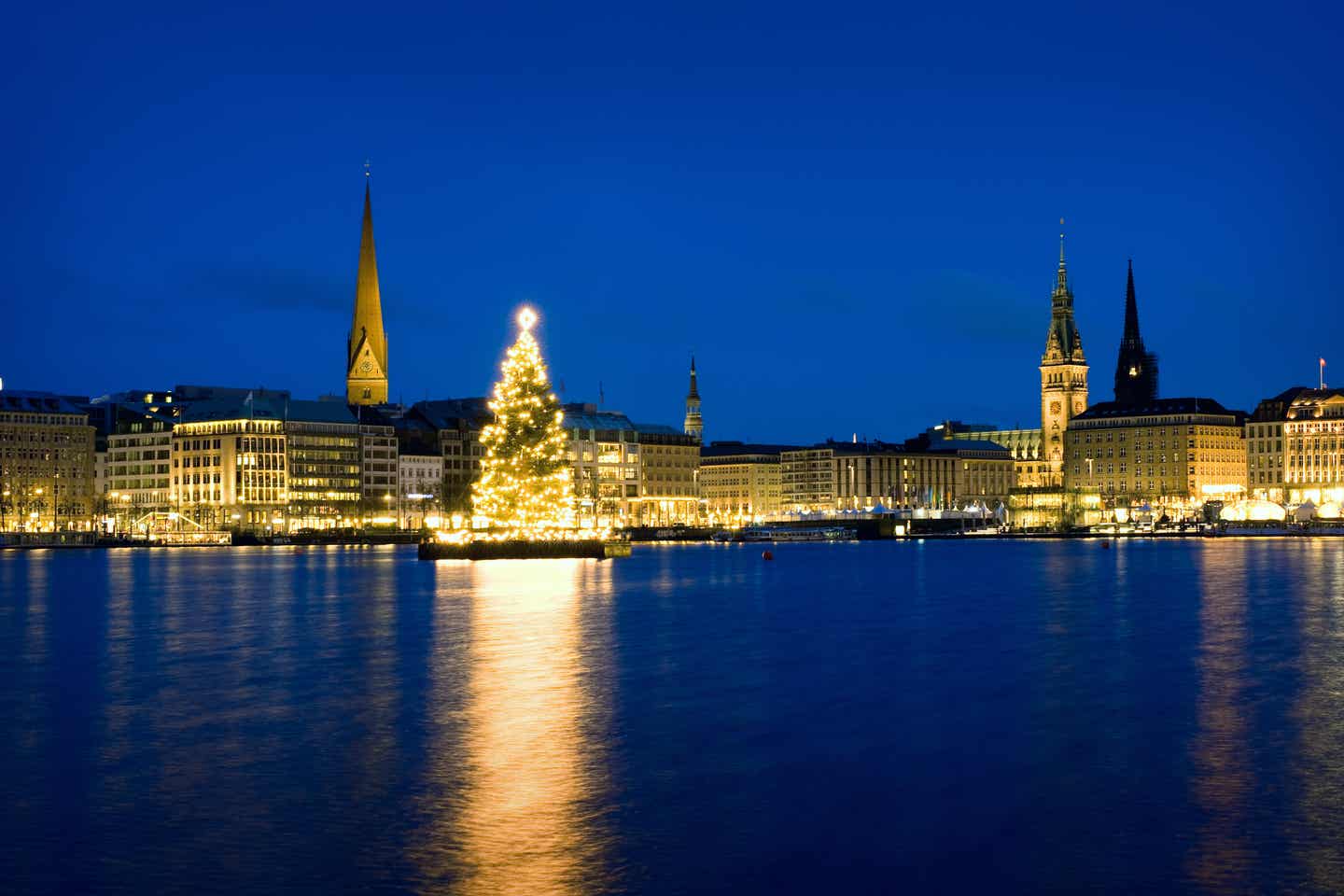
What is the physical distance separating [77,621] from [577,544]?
158 ft

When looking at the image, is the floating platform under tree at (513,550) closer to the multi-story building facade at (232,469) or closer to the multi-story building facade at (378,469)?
the multi-story building facade at (232,469)

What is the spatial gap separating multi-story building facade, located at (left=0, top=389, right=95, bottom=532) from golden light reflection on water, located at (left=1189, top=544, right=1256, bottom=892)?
16440 centimetres

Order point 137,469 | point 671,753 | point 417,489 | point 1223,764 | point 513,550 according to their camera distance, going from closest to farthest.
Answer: point 1223,764 < point 671,753 < point 513,550 < point 137,469 < point 417,489

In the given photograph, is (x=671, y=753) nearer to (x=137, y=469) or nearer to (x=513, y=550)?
(x=513, y=550)

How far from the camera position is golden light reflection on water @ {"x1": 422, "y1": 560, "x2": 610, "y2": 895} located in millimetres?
16438

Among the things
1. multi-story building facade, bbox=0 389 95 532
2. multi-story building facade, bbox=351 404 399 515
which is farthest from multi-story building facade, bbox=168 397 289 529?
multi-story building facade, bbox=0 389 95 532

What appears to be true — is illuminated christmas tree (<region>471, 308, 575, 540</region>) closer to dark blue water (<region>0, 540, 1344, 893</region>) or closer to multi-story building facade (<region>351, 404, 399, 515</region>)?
dark blue water (<region>0, 540, 1344, 893</region>)

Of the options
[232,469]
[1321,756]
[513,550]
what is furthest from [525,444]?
[232,469]

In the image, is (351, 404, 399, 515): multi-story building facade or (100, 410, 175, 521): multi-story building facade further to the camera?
(351, 404, 399, 515): multi-story building facade

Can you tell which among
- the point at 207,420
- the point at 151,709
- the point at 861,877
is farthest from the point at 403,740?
the point at 207,420

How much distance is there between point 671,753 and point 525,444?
64826 millimetres

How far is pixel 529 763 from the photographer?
880 inches

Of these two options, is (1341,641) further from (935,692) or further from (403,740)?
(403,740)

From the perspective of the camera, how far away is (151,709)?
2822cm
